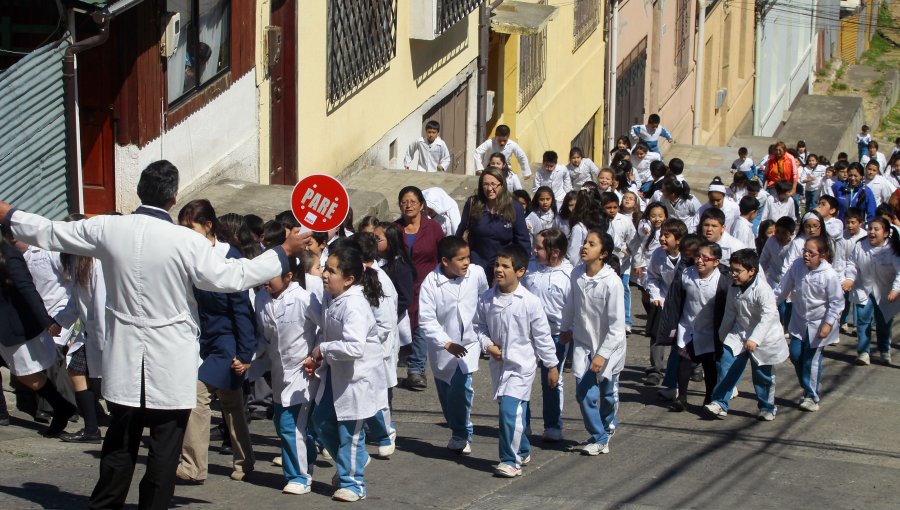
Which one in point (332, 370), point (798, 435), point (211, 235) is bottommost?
point (798, 435)

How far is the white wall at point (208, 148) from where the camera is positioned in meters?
13.2

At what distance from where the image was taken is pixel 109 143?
43.3 feet

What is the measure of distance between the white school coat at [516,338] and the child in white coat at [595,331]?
0.50m

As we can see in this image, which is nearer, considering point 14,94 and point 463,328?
point 463,328

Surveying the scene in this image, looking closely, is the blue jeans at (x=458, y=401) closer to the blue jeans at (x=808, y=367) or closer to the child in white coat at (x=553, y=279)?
the child in white coat at (x=553, y=279)

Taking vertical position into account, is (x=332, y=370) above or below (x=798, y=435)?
above

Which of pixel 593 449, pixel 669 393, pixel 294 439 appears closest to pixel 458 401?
pixel 593 449

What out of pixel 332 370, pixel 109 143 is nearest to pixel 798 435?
pixel 332 370

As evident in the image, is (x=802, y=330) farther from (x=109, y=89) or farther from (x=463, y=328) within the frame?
(x=109, y=89)

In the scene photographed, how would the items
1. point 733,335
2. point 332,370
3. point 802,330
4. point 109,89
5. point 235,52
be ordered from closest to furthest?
1. point 332,370
2. point 733,335
3. point 802,330
4. point 109,89
5. point 235,52

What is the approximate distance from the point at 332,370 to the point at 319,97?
917cm

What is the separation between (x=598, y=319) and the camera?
9125mm

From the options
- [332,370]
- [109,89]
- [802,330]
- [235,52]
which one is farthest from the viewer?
[235,52]

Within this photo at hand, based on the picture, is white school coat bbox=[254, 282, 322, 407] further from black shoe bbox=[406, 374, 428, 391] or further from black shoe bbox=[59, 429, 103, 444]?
black shoe bbox=[406, 374, 428, 391]
